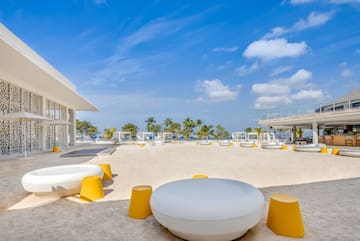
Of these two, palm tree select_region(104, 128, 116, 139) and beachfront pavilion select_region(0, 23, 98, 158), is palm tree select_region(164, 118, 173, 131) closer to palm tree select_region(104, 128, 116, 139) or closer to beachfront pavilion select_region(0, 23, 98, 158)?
palm tree select_region(104, 128, 116, 139)

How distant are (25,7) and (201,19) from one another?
9.76m

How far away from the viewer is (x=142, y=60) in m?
19.8

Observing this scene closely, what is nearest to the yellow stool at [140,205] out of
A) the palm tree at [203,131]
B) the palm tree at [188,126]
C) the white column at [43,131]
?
the white column at [43,131]

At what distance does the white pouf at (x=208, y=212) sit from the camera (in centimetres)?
209

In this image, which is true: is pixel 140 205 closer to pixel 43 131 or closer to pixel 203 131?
pixel 43 131

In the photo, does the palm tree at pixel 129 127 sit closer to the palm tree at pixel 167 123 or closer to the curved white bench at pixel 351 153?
the palm tree at pixel 167 123

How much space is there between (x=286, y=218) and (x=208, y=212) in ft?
3.55

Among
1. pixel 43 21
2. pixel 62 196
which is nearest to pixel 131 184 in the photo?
pixel 62 196

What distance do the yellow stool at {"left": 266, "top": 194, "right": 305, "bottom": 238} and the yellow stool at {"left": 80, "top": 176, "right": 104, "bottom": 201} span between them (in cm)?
294

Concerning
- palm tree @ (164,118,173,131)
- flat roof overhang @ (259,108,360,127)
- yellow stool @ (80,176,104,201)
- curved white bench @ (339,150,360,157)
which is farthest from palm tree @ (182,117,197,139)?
yellow stool @ (80,176,104,201)

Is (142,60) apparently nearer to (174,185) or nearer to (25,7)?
(25,7)

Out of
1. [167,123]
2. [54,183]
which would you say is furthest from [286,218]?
[167,123]

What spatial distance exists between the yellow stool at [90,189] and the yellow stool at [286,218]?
2.94m

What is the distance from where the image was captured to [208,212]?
6.97 ft
